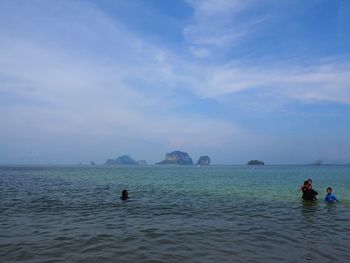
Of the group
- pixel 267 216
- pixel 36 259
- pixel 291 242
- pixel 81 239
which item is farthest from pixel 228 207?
pixel 36 259

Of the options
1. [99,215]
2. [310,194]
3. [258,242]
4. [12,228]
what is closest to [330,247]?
[258,242]

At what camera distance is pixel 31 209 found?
971 inches

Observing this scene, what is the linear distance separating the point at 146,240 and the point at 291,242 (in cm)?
643

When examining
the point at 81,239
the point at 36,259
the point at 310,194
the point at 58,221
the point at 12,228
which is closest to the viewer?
the point at 36,259

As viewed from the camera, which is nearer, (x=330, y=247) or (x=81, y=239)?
(x=330, y=247)

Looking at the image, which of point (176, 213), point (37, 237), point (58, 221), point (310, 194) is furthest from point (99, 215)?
point (310, 194)

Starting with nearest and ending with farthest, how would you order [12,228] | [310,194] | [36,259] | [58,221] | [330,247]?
[36,259]
[330,247]
[12,228]
[58,221]
[310,194]

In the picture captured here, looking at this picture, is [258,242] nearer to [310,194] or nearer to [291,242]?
[291,242]

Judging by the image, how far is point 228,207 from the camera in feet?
86.0

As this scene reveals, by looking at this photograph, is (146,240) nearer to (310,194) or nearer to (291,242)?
(291,242)

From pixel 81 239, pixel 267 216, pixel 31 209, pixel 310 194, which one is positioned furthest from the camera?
pixel 310 194

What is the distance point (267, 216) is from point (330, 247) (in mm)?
7864

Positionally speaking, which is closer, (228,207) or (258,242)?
(258,242)

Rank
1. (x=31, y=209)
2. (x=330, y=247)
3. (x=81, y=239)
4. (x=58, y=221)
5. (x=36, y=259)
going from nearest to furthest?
(x=36, y=259) → (x=330, y=247) → (x=81, y=239) → (x=58, y=221) → (x=31, y=209)
